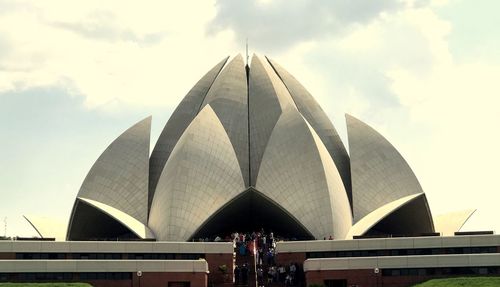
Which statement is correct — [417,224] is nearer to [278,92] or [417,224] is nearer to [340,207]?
[340,207]

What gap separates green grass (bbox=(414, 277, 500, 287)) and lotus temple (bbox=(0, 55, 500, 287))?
8.04ft

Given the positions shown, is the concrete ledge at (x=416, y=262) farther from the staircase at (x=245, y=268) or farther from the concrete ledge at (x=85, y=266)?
the concrete ledge at (x=85, y=266)

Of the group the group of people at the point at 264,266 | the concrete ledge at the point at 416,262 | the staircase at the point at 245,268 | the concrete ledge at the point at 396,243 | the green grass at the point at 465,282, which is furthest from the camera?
the concrete ledge at the point at 396,243

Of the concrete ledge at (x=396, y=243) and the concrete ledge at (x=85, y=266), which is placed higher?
the concrete ledge at (x=396, y=243)

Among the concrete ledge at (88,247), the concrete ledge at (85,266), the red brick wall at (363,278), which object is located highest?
the concrete ledge at (88,247)

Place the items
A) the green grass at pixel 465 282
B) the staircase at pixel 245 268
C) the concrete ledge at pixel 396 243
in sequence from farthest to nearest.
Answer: the concrete ledge at pixel 396 243
the staircase at pixel 245 268
the green grass at pixel 465 282

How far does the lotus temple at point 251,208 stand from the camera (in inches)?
1451

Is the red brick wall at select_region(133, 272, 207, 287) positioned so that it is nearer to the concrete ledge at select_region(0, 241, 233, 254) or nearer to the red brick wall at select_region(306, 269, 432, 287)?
the concrete ledge at select_region(0, 241, 233, 254)

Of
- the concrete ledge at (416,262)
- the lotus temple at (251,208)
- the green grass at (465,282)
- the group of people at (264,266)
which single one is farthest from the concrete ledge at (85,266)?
the green grass at (465,282)

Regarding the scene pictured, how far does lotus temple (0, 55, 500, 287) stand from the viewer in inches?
1451

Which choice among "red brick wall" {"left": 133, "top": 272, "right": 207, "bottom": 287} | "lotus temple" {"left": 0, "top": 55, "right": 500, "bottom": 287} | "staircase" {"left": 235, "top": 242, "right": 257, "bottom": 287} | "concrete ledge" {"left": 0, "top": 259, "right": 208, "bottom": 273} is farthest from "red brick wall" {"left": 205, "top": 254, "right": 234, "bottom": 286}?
"concrete ledge" {"left": 0, "top": 259, "right": 208, "bottom": 273}

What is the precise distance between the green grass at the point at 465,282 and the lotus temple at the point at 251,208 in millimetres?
2452

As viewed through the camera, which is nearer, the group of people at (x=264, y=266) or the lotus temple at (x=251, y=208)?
the lotus temple at (x=251, y=208)

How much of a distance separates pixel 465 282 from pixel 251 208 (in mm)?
16573
